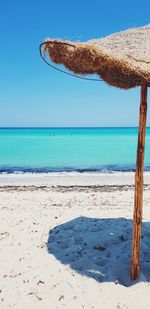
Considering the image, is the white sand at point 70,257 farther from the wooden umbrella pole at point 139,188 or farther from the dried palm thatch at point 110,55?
the dried palm thatch at point 110,55

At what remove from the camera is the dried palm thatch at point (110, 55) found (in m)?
4.16

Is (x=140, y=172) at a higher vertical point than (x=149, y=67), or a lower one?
lower

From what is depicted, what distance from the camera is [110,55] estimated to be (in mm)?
4168

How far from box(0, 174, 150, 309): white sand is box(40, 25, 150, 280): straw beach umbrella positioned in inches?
17.3

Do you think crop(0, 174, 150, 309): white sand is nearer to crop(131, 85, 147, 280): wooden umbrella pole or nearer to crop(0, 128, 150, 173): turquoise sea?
crop(131, 85, 147, 280): wooden umbrella pole

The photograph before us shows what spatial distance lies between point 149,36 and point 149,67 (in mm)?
1043

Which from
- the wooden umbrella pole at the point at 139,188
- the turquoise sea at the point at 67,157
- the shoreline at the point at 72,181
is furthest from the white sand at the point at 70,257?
the turquoise sea at the point at 67,157

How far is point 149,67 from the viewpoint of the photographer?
4.25 m

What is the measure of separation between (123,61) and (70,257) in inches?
112

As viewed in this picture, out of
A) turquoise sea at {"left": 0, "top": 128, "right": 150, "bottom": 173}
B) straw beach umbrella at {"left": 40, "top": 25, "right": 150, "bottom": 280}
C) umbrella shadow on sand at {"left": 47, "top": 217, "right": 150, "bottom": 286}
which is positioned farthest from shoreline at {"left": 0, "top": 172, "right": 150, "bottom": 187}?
straw beach umbrella at {"left": 40, "top": 25, "right": 150, "bottom": 280}

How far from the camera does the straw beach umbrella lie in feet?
13.7

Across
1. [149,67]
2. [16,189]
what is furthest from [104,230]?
[16,189]

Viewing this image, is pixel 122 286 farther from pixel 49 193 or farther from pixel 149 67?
pixel 49 193

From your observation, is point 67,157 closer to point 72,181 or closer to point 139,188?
point 72,181
